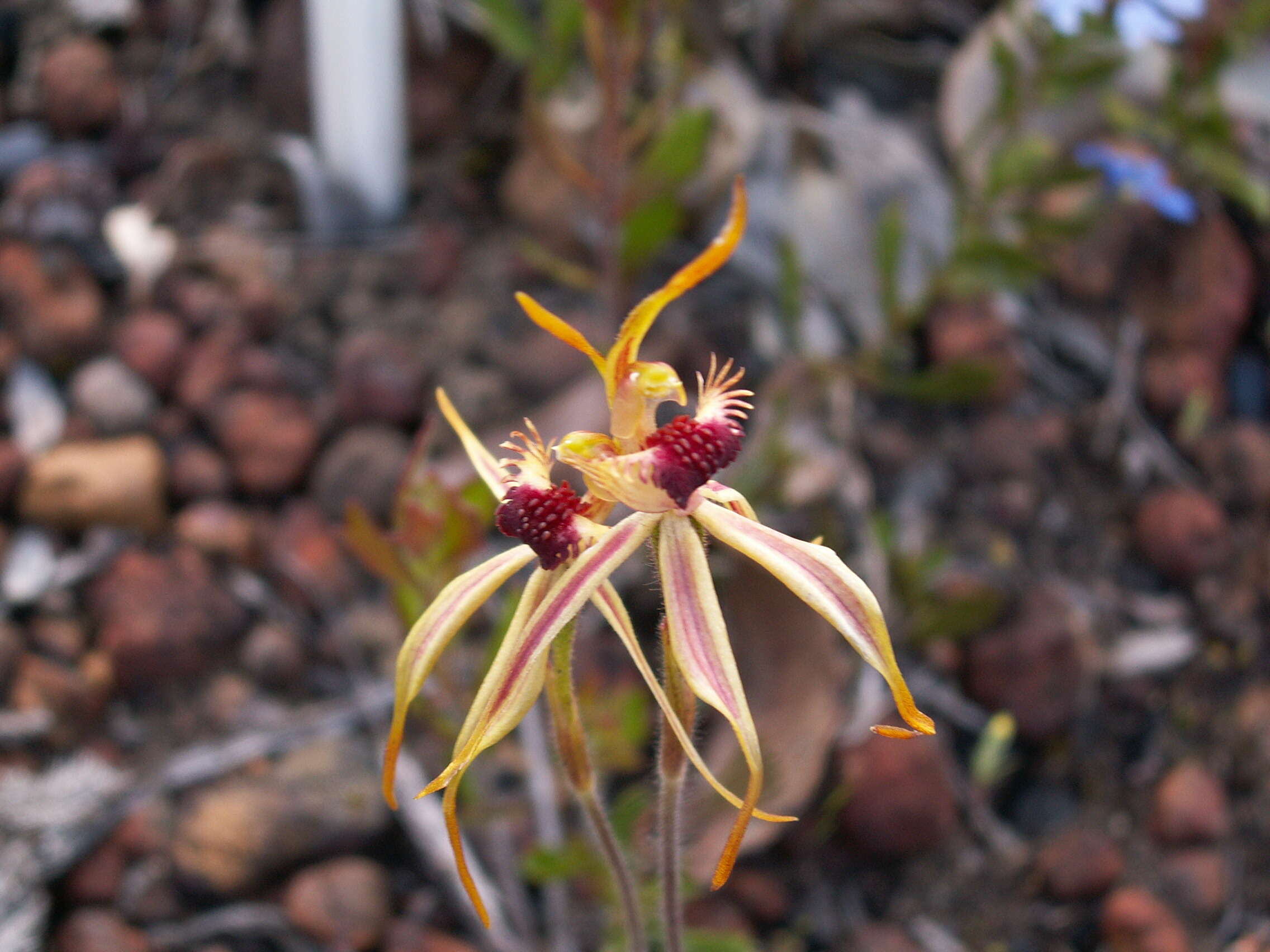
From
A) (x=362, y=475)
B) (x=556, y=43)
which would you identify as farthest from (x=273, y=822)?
(x=556, y=43)

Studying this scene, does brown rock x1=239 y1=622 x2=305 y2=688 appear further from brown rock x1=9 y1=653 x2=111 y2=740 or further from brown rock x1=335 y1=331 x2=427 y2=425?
brown rock x1=335 y1=331 x2=427 y2=425

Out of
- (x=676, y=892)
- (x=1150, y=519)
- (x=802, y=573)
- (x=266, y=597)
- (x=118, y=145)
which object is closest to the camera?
(x=802, y=573)

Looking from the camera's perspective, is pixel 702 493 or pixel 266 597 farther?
pixel 266 597

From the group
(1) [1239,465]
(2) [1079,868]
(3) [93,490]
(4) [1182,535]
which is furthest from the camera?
(1) [1239,465]

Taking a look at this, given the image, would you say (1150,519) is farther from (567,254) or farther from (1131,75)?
(567,254)

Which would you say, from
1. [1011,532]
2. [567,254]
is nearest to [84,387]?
[567,254]

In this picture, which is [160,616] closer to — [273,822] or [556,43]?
[273,822]

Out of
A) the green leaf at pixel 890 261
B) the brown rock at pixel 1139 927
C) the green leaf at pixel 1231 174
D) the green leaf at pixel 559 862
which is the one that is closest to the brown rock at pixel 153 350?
the green leaf at pixel 559 862

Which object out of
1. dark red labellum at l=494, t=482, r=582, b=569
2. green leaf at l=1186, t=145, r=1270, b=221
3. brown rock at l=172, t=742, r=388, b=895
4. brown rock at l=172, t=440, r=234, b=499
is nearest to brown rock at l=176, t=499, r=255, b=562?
brown rock at l=172, t=440, r=234, b=499
